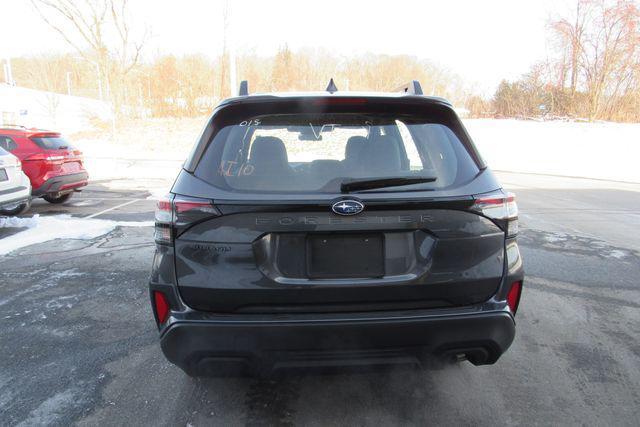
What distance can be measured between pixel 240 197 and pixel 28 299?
3.28 metres

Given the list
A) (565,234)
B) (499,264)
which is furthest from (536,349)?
(565,234)

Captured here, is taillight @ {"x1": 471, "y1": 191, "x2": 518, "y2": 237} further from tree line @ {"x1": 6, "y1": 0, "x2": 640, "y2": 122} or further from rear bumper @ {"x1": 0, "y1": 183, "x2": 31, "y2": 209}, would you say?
tree line @ {"x1": 6, "y1": 0, "x2": 640, "y2": 122}

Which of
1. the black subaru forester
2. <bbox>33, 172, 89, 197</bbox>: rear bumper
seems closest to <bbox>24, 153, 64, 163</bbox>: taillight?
<bbox>33, 172, 89, 197</bbox>: rear bumper

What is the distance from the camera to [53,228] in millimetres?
7234

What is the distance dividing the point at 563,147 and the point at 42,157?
21.5m

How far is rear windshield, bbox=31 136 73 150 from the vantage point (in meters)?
8.73

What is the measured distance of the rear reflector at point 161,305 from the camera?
223cm

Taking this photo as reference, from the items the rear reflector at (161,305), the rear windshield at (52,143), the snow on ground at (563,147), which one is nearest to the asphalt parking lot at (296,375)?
the rear reflector at (161,305)

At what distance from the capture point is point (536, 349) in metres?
3.29

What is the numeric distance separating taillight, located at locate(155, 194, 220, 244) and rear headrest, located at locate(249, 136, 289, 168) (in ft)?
1.20

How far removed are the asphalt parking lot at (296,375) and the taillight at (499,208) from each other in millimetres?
1041

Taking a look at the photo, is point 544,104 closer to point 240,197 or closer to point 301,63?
point 301,63

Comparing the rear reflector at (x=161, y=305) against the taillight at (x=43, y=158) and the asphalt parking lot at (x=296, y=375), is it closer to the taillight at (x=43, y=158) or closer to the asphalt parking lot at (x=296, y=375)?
the asphalt parking lot at (x=296, y=375)

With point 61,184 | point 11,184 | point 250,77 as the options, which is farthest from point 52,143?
point 250,77
